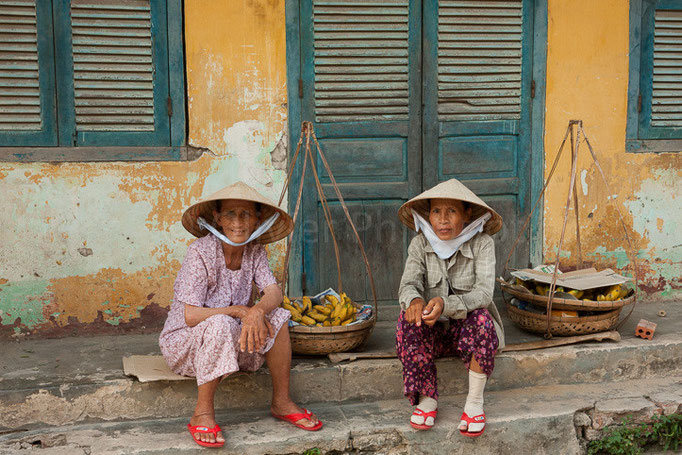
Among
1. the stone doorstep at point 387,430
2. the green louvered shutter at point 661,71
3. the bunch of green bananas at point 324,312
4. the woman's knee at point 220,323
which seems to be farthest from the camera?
the green louvered shutter at point 661,71

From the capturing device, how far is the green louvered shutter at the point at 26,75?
4.40 metres

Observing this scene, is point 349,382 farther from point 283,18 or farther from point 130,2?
point 130,2

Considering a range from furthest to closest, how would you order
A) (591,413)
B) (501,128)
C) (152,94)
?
(501,128), (152,94), (591,413)

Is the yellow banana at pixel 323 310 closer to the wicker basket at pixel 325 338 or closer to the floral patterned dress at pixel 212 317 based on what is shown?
the wicker basket at pixel 325 338

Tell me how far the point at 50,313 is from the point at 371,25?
9.26 feet

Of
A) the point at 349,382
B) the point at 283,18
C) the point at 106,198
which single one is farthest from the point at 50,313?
the point at 283,18

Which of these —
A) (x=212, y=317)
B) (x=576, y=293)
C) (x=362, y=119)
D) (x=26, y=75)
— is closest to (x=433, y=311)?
(x=212, y=317)

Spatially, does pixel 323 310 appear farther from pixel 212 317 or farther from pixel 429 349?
pixel 212 317

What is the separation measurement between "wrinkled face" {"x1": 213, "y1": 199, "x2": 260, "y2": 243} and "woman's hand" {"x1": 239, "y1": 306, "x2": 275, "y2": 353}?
396 mm

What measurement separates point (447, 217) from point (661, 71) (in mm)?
2548

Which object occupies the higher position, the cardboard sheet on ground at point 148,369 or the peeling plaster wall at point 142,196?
the peeling plaster wall at point 142,196

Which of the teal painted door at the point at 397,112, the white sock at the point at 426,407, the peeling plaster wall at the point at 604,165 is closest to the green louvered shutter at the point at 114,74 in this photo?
the teal painted door at the point at 397,112

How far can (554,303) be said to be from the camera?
4324 millimetres

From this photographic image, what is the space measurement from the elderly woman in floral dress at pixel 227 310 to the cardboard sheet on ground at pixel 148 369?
2.7 inches
